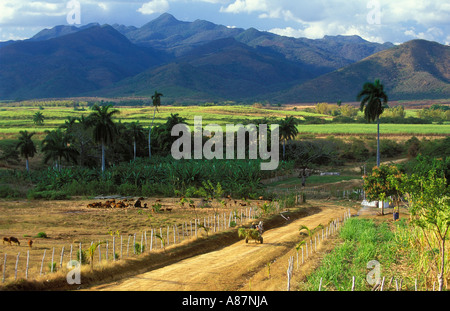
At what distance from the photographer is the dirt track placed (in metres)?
16.1

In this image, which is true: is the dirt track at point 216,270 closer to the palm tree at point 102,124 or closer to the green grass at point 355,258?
the green grass at point 355,258

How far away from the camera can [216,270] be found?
18.1m

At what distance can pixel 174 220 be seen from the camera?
100ft

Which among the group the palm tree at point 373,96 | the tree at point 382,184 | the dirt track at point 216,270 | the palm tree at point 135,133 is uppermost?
the palm tree at point 373,96

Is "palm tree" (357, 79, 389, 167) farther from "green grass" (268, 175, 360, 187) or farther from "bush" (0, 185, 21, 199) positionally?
"bush" (0, 185, 21, 199)

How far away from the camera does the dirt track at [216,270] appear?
16070mm

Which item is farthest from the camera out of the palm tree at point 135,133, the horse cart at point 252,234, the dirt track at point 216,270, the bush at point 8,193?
the palm tree at point 135,133

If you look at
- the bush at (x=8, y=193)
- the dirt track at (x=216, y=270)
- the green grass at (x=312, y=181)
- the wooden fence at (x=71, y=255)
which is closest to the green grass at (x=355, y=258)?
the dirt track at (x=216, y=270)

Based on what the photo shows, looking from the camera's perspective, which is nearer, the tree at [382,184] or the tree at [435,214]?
the tree at [435,214]

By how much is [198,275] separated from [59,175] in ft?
118

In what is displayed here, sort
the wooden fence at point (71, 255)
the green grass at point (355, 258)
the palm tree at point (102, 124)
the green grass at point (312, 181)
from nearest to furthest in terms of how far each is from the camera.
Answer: the green grass at point (355, 258), the wooden fence at point (71, 255), the palm tree at point (102, 124), the green grass at point (312, 181)

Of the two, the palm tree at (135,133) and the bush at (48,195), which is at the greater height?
the palm tree at (135,133)

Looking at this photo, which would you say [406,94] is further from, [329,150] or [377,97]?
[377,97]
